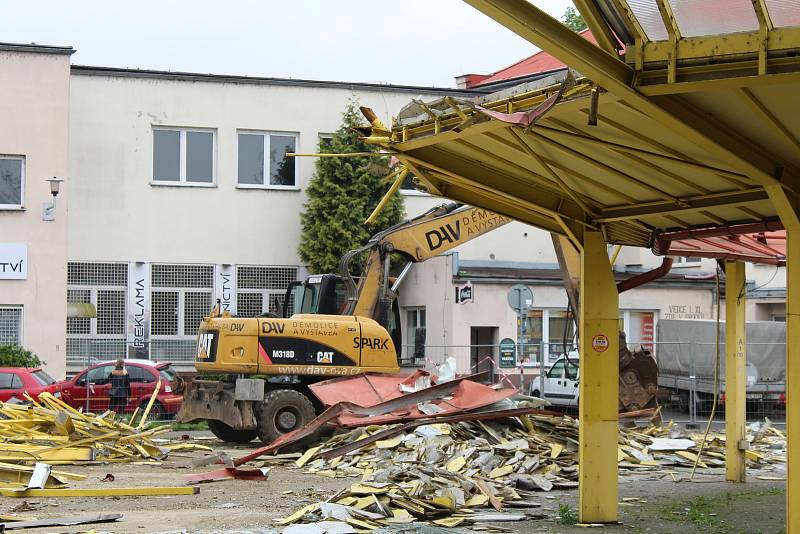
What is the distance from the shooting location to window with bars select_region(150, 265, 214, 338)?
34.9 metres

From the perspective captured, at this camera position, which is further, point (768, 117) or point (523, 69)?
point (523, 69)

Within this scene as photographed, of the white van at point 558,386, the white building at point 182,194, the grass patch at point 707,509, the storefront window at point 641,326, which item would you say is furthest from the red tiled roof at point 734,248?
the white building at point 182,194

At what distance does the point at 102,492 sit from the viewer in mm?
14906

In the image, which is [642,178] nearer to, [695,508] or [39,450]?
[695,508]

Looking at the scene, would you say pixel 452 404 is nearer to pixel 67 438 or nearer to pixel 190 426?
pixel 67 438

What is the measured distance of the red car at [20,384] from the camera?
85.9 ft

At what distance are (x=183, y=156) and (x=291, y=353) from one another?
14.7 m

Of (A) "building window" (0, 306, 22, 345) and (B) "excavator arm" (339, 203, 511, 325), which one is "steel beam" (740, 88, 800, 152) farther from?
(A) "building window" (0, 306, 22, 345)

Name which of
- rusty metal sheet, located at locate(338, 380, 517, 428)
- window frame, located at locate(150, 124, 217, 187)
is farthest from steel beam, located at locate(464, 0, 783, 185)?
window frame, located at locate(150, 124, 217, 187)

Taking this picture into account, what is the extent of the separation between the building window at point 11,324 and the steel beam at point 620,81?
26960 mm

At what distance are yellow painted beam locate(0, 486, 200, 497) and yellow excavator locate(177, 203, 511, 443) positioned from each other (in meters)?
6.32

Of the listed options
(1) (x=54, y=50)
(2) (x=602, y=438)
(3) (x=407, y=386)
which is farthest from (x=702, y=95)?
(1) (x=54, y=50)

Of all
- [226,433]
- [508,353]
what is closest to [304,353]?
[226,433]

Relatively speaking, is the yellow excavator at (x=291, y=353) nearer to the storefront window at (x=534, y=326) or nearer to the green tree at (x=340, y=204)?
the green tree at (x=340, y=204)
